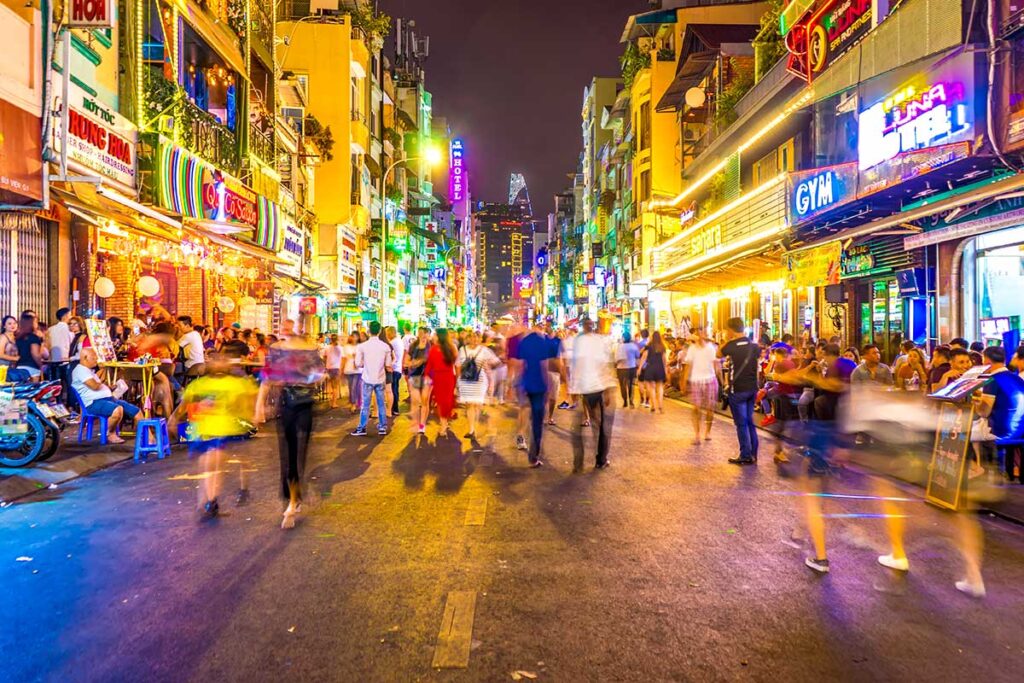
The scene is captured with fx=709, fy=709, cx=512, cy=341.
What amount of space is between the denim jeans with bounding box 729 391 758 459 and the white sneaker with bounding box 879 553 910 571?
4.13 meters

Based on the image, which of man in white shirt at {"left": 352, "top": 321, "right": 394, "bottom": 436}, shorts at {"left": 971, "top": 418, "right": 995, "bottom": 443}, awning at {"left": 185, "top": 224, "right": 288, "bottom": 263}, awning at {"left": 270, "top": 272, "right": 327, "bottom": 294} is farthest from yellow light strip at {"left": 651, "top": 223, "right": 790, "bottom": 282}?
awning at {"left": 270, "top": 272, "right": 327, "bottom": 294}

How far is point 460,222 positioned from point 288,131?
93945 millimetres

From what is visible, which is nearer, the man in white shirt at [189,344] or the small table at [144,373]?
the small table at [144,373]

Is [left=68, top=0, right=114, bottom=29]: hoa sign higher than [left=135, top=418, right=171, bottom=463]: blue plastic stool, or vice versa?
[left=68, top=0, right=114, bottom=29]: hoa sign

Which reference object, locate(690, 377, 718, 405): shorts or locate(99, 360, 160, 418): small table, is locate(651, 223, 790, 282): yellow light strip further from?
locate(99, 360, 160, 418): small table

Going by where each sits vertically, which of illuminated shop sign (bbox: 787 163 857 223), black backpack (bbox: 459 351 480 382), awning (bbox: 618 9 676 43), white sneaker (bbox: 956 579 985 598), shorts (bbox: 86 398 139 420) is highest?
awning (bbox: 618 9 676 43)

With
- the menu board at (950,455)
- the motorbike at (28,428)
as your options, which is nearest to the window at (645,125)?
the menu board at (950,455)

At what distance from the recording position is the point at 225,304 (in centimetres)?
2089

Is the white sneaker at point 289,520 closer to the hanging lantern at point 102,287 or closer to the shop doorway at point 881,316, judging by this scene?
the hanging lantern at point 102,287

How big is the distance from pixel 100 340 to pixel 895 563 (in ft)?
36.6

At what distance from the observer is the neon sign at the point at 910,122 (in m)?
11.3

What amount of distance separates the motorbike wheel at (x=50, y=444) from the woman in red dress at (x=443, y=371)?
521 centimetres

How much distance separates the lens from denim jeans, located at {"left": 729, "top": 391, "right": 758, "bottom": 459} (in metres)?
9.53

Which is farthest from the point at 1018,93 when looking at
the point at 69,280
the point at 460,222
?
the point at 460,222
